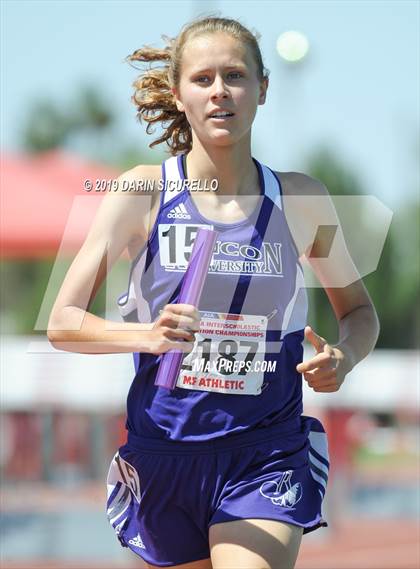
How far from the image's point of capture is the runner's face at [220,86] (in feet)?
9.20

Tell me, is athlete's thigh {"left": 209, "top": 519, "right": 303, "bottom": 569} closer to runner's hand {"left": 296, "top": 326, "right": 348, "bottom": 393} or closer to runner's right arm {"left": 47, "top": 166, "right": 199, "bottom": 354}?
runner's hand {"left": 296, "top": 326, "right": 348, "bottom": 393}

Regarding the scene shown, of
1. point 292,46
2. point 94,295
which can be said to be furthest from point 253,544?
point 292,46

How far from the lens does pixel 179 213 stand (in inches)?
111

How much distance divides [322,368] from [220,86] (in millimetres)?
778

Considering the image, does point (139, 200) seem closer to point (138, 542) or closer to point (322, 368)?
point (322, 368)

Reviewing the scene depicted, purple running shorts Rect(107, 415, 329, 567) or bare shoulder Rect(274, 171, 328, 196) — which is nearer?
purple running shorts Rect(107, 415, 329, 567)

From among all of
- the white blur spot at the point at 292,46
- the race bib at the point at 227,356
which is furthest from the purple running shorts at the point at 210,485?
the white blur spot at the point at 292,46

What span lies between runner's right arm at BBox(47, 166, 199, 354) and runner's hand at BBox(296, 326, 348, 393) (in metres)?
0.33

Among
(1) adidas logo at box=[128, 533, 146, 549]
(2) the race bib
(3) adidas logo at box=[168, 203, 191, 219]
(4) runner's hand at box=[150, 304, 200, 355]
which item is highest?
(3) adidas logo at box=[168, 203, 191, 219]

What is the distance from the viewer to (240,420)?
2764mm

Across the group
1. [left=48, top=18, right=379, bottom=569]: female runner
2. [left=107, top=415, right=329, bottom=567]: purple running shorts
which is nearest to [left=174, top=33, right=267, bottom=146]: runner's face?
[left=48, top=18, right=379, bottom=569]: female runner

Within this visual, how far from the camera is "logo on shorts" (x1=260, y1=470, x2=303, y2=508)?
2.75 m

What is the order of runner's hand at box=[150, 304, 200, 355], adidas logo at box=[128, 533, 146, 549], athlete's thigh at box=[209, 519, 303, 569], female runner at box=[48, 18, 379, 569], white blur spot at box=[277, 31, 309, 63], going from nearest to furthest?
runner's hand at box=[150, 304, 200, 355] → athlete's thigh at box=[209, 519, 303, 569] → female runner at box=[48, 18, 379, 569] → adidas logo at box=[128, 533, 146, 549] → white blur spot at box=[277, 31, 309, 63]

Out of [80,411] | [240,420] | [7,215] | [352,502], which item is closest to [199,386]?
[240,420]
